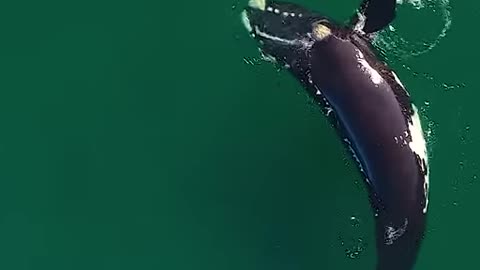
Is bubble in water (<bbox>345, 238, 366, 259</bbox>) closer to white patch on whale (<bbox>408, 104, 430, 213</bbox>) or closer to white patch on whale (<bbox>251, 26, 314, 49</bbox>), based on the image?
white patch on whale (<bbox>408, 104, 430, 213</bbox>)

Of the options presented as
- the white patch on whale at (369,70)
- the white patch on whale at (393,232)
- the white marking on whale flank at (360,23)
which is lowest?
the white patch on whale at (393,232)

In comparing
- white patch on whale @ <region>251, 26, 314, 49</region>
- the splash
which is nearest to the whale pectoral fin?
the splash

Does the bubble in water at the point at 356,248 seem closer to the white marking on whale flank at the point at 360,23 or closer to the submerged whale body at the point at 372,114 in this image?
the submerged whale body at the point at 372,114

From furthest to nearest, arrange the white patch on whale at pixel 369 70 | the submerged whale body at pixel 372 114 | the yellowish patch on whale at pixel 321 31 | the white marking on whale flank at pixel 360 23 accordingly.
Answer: the white marking on whale flank at pixel 360 23 → the yellowish patch on whale at pixel 321 31 → the white patch on whale at pixel 369 70 → the submerged whale body at pixel 372 114

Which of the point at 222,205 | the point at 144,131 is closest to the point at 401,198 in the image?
the point at 222,205

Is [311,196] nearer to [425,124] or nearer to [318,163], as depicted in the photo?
[318,163]

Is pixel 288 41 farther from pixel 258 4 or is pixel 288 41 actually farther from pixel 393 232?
pixel 393 232

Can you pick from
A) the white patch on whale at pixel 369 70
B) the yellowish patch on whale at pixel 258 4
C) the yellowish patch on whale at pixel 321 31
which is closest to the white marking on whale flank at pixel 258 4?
the yellowish patch on whale at pixel 258 4
